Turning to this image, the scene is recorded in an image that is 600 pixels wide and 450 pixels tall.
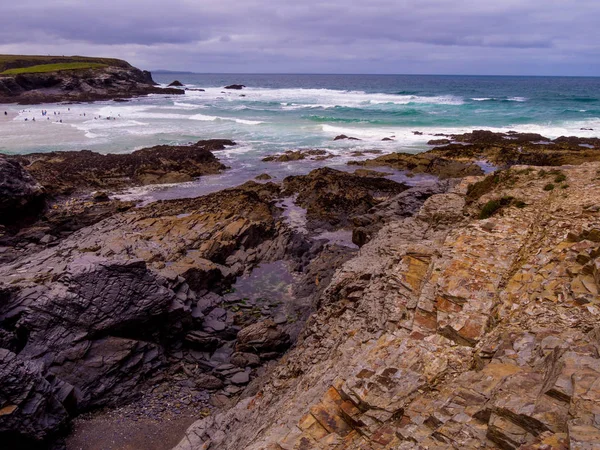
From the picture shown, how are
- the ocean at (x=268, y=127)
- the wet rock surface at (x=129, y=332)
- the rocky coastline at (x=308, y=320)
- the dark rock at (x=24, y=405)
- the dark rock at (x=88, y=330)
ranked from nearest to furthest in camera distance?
1. the rocky coastline at (x=308, y=320)
2. the dark rock at (x=24, y=405)
3. the wet rock surface at (x=129, y=332)
4. the dark rock at (x=88, y=330)
5. the ocean at (x=268, y=127)

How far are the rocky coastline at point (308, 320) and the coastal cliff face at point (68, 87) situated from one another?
241 feet

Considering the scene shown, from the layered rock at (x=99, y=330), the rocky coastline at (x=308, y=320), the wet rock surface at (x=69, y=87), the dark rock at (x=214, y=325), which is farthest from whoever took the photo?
the wet rock surface at (x=69, y=87)

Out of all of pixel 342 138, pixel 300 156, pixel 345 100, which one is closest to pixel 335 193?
pixel 300 156

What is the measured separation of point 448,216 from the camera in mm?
13070

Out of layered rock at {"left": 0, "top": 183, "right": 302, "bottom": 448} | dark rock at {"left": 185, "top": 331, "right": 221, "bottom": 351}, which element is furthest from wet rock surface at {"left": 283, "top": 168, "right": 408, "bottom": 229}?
dark rock at {"left": 185, "top": 331, "right": 221, "bottom": 351}

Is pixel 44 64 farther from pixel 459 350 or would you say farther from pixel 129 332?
pixel 459 350

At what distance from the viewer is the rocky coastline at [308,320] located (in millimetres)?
5555

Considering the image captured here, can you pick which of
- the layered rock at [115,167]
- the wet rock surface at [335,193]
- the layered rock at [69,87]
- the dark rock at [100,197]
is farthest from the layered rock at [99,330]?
the layered rock at [69,87]

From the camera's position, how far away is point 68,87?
301 feet

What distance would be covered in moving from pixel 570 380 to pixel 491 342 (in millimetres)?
1677

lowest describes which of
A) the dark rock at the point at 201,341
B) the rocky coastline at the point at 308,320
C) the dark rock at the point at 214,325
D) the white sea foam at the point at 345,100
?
the dark rock at the point at 201,341

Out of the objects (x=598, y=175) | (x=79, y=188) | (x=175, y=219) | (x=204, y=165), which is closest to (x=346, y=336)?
(x=598, y=175)

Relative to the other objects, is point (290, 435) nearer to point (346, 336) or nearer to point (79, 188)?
point (346, 336)

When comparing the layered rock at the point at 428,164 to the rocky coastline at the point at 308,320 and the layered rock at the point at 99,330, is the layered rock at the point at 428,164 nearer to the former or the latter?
the rocky coastline at the point at 308,320
